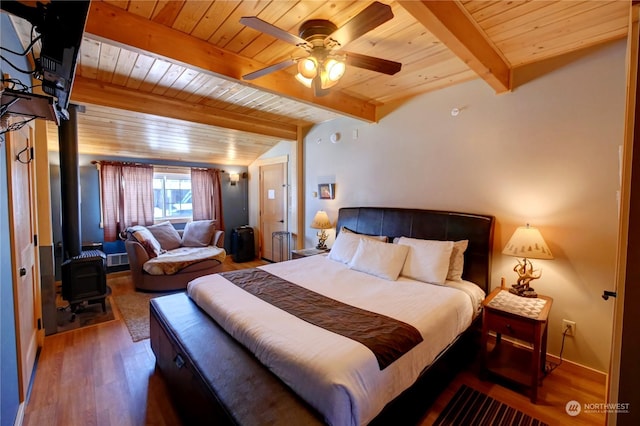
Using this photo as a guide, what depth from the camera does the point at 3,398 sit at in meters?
1.40

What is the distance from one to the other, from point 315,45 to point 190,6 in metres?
0.78

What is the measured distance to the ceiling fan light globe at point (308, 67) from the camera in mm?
1801

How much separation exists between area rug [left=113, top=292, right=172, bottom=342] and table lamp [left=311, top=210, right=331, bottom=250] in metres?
2.33

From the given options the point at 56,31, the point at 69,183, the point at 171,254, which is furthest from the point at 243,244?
the point at 56,31

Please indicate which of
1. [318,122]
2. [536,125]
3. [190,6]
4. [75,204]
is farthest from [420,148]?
[75,204]

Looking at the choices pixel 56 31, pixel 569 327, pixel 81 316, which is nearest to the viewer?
pixel 56 31

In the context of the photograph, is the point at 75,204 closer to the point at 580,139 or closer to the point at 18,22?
the point at 18,22

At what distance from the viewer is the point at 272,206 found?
5.53 meters

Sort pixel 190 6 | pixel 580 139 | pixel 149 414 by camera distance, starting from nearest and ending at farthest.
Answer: pixel 190 6 < pixel 149 414 < pixel 580 139

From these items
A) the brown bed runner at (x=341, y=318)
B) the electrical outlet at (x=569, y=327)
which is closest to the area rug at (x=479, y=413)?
the brown bed runner at (x=341, y=318)

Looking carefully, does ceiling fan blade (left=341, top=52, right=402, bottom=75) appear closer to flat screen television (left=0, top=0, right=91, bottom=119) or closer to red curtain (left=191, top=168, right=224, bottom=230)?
flat screen television (left=0, top=0, right=91, bottom=119)

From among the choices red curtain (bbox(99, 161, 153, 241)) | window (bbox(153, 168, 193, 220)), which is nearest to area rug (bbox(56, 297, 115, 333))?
red curtain (bbox(99, 161, 153, 241))

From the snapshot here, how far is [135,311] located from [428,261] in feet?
11.3

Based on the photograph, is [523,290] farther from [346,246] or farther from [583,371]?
[346,246]
